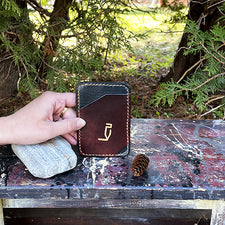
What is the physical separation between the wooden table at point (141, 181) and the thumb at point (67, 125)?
0.17 meters

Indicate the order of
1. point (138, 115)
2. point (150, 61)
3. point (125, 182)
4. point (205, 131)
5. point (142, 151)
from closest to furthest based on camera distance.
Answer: point (125, 182) < point (142, 151) < point (205, 131) < point (138, 115) < point (150, 61)

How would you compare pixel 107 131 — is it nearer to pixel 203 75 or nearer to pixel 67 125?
pixel 67 125

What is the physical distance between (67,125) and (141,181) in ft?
1.30

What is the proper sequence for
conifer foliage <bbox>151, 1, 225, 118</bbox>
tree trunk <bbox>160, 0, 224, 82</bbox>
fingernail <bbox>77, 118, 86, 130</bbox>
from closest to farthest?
1. fingernail <bbox>77, 118, 86, 130</bbox>
2. conifer foliage <bbox>151, 1, 225, 118</bbox>
3. tree trunk <bbox>160, 0, 224, 82</bbox>

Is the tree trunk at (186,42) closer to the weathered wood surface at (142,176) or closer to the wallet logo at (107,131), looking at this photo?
the weathered wood surface at (142,176)

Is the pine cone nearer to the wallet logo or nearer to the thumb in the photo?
the wallet logo

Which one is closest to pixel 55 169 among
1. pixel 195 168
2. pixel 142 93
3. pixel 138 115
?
pixel 195 168

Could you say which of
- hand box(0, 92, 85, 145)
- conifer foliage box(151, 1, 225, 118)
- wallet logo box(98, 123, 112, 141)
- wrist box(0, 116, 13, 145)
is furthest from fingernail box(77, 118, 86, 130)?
conifer foliage box(151, 1, 225, 118)

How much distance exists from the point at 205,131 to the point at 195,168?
428 millimetres

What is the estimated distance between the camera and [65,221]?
1.71m

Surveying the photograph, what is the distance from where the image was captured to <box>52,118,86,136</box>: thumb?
126 cm

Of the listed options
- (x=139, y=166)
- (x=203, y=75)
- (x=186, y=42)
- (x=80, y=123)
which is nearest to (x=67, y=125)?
(x=80, y=123)

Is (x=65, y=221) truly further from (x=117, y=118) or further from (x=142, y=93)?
(x=142, y=93)

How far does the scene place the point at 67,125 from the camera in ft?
4.20
